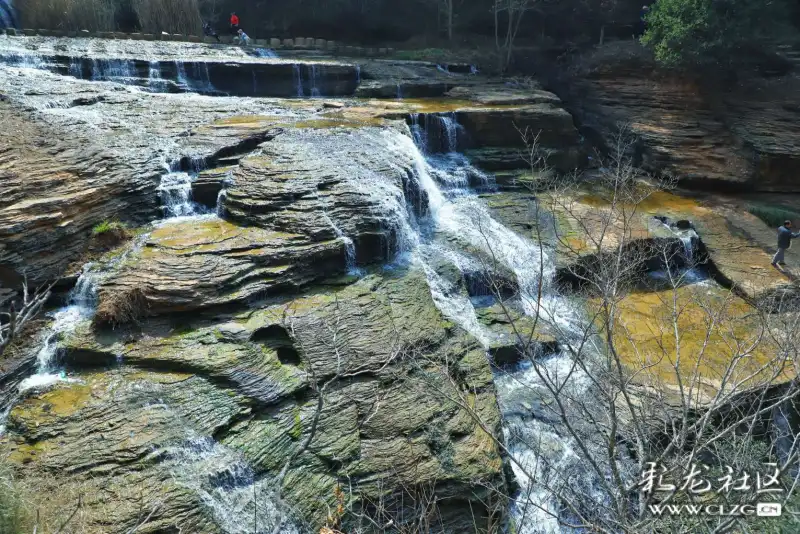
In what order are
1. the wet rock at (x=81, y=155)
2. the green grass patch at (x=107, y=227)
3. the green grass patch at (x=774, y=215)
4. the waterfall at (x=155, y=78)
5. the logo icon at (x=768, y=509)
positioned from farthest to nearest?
the waterfall at (x=155, y=78)
the green grass patch at (x=774, y=215)
the green grass patch at (x=107, y=227)
the wet rock at (x=81, y=155)
the logo icon at (x=768, y=509)

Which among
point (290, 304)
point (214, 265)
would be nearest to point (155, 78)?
point (214, 265)

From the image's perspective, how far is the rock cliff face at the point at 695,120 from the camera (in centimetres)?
1611

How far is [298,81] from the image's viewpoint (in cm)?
1944

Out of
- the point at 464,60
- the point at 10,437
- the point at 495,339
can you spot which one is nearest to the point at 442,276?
the point at 495,339

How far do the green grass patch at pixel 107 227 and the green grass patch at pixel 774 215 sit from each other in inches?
589

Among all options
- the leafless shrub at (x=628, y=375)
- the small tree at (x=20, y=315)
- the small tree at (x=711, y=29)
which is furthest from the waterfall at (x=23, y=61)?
the small tree at (x=711, y=29)

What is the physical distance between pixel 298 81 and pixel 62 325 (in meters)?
13.1

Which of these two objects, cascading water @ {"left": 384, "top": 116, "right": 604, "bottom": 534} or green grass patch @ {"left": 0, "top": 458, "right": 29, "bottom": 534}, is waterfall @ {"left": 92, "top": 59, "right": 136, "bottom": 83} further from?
green grass patch @ {"left": 0, "top": 458, "right": 29, "bottom": 534}

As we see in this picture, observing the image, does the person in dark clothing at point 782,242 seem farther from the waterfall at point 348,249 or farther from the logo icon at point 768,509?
the waterfall at point 348,249

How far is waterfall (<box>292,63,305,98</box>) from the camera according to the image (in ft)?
63.3

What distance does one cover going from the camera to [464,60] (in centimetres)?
2325

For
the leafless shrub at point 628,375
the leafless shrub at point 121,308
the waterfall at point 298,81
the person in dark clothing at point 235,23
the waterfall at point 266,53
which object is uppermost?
the person in dark clothing at point 235,23

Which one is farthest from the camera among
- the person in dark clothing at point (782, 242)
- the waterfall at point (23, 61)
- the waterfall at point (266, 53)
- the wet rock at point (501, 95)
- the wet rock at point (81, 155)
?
the waterfall at point (266, 53)

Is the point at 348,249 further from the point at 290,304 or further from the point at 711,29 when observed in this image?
the point at 711,29
